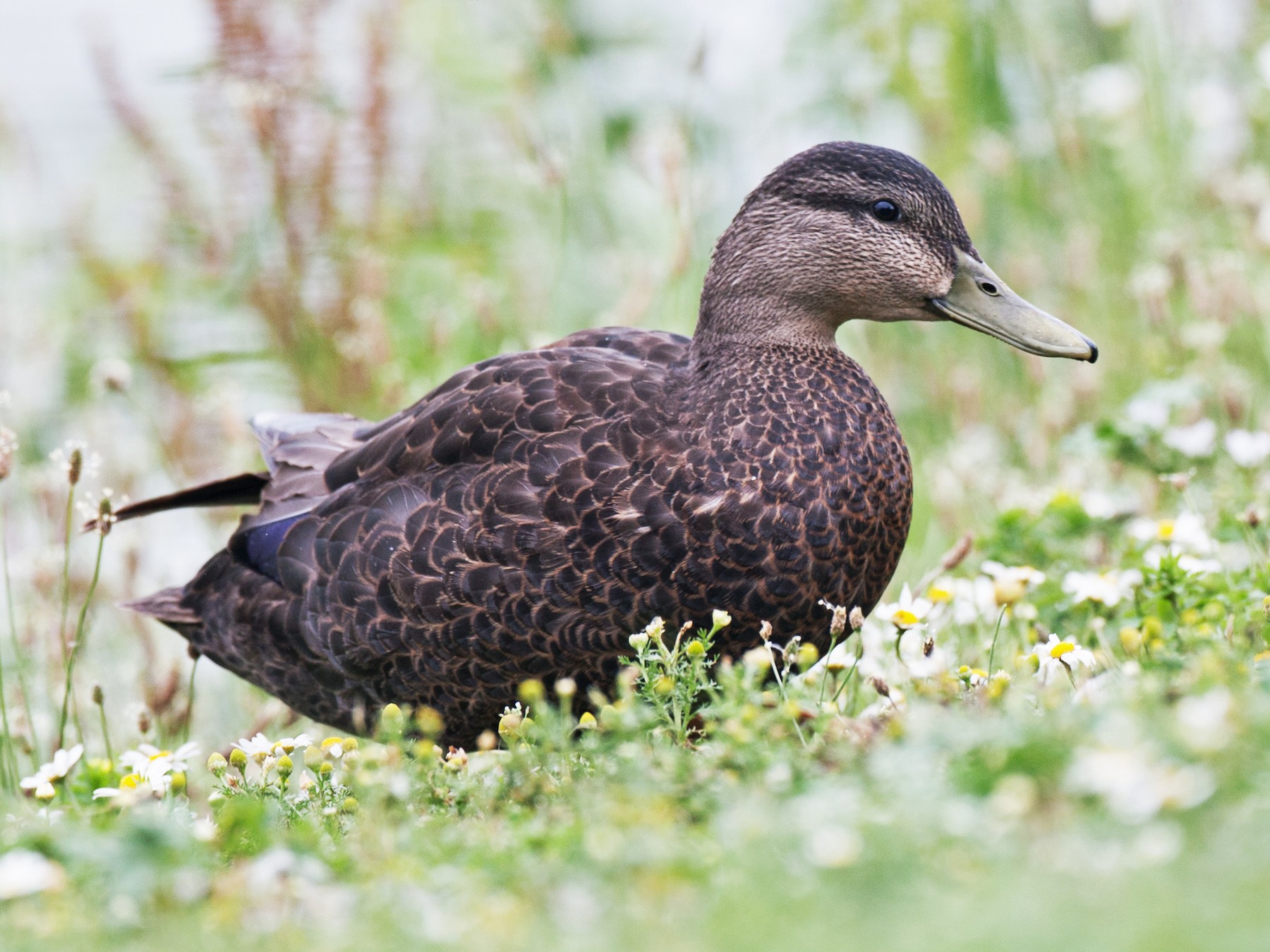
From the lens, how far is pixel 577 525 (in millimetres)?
3395

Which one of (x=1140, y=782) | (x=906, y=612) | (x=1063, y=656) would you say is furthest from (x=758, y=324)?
(x=1140, y=782)

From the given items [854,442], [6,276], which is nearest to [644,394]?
[854,442]

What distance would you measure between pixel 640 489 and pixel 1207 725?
1668mm

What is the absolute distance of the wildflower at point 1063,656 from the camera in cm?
303

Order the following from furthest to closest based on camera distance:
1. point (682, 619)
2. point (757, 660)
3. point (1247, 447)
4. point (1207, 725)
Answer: point (1247, 447) < point (682, 619) < point (757, 660) < point (1207, 725)

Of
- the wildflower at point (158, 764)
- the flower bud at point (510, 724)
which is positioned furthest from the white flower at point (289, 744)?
the flower bud at point (510, 724)

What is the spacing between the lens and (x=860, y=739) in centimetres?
267

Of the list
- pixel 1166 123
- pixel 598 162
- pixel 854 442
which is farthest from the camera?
pixel 598 162

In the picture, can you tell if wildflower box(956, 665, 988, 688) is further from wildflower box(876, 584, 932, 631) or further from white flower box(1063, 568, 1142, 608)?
white flower box(1063, 568, 1142, 608)

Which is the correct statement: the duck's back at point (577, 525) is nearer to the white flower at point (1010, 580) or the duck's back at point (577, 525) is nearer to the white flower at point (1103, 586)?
the white flower at point (1010, 580)

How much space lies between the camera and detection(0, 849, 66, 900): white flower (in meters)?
2.09

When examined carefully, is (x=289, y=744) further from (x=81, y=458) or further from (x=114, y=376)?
(x=114, y=376)

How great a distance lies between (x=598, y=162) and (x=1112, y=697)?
15.9 feet

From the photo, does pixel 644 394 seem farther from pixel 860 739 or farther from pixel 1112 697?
pixel 1112 697
